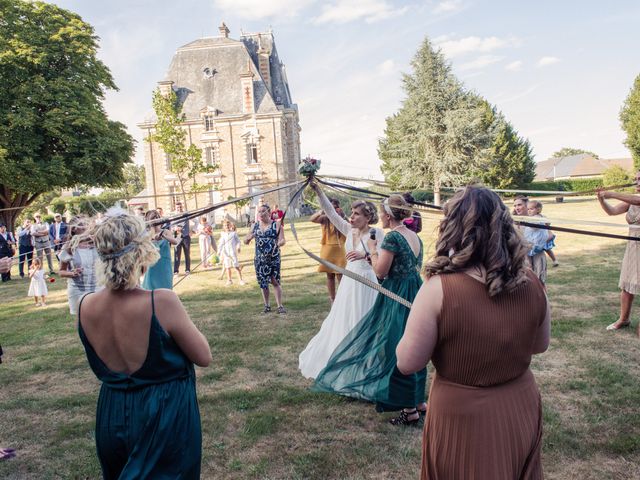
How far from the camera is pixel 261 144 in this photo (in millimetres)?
41156

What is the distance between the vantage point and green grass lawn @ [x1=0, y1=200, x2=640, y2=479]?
12.3 feet

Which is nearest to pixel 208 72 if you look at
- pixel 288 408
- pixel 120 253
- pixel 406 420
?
pixel 288 408

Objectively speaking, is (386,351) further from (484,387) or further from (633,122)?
(633,122)

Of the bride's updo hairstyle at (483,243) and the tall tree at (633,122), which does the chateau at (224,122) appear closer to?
the tall tree at (633,122)

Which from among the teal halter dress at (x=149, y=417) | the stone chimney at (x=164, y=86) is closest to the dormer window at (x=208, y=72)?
the stone chimney at (x=164, y=86)

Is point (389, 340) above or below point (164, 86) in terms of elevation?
below

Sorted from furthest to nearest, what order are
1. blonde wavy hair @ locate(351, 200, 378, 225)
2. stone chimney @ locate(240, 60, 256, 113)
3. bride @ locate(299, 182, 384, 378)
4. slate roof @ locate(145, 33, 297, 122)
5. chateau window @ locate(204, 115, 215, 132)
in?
chateau window @ locate(204, 115, 215, 132) → slate roof @ locate(145, 33, 297, 122) → stone chimney @ locate(240, 60, 256, 113) → blonde wavy hair @ locate(351, 200, 378, 225) → bride @ locate(299, 182, 384, 378)

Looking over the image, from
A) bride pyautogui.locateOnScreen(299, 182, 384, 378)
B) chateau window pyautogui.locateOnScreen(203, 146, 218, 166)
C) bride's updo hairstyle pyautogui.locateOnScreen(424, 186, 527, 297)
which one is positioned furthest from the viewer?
chateau window pyautogui.locateOnScreen(203, 146, 218, 166)

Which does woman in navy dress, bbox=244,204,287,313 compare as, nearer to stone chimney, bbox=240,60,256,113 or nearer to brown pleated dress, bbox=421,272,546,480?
brown pleated dress, bbox=421,272,546,480

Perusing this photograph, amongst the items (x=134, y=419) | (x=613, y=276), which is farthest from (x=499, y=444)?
(x=613, y=276)

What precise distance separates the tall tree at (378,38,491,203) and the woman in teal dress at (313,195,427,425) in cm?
3721

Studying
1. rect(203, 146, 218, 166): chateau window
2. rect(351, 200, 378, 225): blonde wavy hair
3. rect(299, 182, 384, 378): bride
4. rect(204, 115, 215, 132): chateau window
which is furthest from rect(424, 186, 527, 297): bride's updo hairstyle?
rect(204, 115, 215, 132): chateau window

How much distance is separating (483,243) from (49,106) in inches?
1111

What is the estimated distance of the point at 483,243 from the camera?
1.90m
